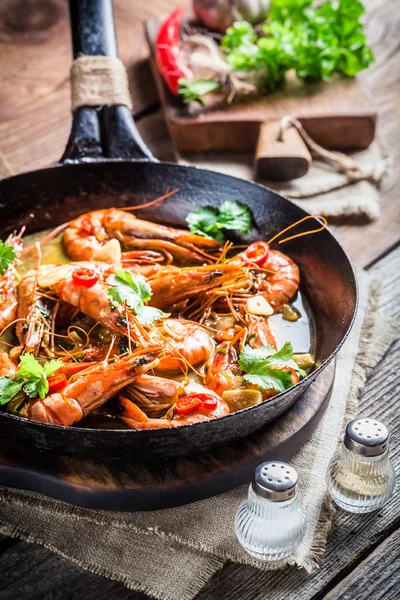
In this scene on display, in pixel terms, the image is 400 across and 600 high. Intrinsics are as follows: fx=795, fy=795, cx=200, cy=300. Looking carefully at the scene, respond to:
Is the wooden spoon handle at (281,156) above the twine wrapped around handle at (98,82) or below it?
below

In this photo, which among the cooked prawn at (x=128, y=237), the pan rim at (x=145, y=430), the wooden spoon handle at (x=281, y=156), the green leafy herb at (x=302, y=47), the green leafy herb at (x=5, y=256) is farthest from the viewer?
the green leafy herb at (x=302, y=47)

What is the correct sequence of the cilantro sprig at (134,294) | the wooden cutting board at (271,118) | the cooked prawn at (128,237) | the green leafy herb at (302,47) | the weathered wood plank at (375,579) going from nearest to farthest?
the weathered wood plank at (375,579) → the cilantro sprig at (134,294) → the cooked prawn at (128,237) → the wooden cutting board at (271,118) → the green leafy herb at (302,47)

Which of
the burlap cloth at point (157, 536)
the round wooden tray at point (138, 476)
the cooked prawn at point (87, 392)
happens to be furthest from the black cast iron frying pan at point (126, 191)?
the cooked prawn at point (87, 392)

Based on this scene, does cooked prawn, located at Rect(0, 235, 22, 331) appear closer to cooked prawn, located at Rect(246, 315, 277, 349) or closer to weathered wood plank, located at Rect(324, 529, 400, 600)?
cooked prawn, located at Rect(246, 315, 277, 349)

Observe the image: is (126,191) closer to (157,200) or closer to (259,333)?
(157,200)

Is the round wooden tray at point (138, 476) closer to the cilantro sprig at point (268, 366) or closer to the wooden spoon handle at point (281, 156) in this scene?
the cilantro sprig at point (268, 366)

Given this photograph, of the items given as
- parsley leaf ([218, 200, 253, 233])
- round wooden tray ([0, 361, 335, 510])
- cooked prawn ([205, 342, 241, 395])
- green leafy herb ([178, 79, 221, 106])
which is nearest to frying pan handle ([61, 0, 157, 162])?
parsley leaf ([218, 200, 253, 233])
